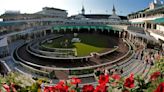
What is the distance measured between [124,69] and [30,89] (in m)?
23.8

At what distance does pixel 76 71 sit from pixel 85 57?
5.73 m

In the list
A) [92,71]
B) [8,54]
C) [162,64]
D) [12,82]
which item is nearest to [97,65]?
[92,71]

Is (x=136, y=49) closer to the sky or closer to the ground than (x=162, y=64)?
closer to the ground

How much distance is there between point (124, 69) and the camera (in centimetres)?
2900

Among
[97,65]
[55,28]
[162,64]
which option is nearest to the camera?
[162,64]

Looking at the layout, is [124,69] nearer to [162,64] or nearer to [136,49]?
[136,49]

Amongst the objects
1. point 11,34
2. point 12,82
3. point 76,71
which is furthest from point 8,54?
point 12,82

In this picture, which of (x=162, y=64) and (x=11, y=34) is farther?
(x=11, y=34)

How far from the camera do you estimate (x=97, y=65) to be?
29.6 m

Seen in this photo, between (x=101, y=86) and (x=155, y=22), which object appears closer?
(x=101, y=86)

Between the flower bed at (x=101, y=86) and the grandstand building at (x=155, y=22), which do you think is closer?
the flower bed at (x=101, y=86)

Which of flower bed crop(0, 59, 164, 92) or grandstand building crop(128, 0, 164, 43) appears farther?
grandstand building crop(128, 0, 164, 43)

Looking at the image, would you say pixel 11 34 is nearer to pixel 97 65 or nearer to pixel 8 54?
pixel 8 54

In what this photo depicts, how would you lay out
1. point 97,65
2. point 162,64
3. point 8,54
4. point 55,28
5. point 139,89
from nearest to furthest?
point 139,89 < point 162,64 < point 97,65 < point 8,54 < point 55,28
